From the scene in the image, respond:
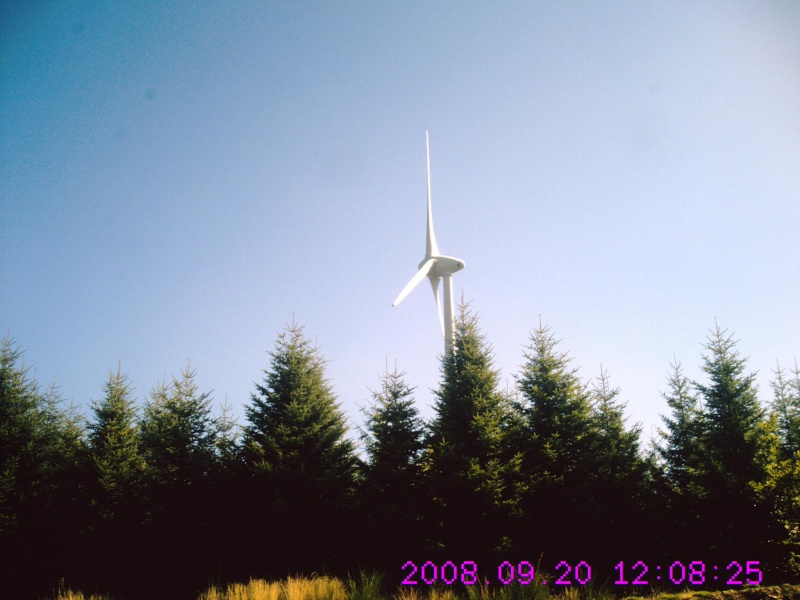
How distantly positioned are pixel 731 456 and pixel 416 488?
10.6m

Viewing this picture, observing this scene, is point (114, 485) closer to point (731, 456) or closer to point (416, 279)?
point (416, 279)

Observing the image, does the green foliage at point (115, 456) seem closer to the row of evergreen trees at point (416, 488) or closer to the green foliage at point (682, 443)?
the row of evergreen trees at point (416, 488)

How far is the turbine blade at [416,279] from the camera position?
23.7 metres

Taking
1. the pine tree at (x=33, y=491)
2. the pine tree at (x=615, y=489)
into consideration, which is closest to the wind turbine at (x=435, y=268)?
the pine tree at (x=615, y=489)

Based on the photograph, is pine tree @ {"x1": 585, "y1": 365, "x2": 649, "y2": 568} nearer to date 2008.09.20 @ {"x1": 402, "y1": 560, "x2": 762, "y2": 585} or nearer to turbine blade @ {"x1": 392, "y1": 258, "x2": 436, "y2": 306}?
date 2008.09.20 @ {"x1": 402, "y1": 560, "x2": 762, "y2": 585}

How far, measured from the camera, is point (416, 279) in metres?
25.9

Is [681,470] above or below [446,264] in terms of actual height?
below

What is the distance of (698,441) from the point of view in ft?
54.6

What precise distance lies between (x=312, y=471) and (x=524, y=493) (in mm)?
7719

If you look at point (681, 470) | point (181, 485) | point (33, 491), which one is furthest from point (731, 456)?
point (33, 491)

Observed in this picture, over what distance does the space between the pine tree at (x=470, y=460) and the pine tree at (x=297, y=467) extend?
3.51 m

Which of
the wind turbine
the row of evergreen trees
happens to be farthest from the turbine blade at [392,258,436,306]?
the row of evergreen trees

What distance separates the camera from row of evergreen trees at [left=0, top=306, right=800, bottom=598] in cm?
1532

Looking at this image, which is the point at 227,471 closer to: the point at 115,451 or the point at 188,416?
the point at 188,416
